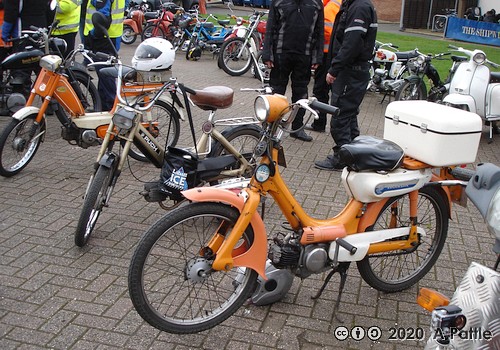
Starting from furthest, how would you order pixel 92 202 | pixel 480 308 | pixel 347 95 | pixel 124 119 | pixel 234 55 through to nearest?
pixel 234 55 → pixel 347 95 → pixel 124 119 → pixel 92 202 → pixel 480 308

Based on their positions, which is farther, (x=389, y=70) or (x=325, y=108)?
(x=389, y=70)

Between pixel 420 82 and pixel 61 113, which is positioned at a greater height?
pixel 61 113

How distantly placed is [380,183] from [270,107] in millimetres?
823

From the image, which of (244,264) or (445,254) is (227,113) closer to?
(445,254)

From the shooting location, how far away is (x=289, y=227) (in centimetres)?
353

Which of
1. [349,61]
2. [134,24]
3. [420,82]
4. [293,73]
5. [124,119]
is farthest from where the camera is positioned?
[134,24]

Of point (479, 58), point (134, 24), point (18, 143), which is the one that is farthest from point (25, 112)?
point (134, 24)

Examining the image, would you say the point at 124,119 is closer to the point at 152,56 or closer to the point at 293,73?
the point at 152,56

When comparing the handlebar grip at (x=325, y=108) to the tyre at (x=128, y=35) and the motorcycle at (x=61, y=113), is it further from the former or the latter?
the tyre at (x=128, y=35)

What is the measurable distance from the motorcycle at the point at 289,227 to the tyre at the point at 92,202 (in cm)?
77

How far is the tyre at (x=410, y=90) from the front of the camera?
8906 mm

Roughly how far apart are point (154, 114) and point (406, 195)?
3.18m

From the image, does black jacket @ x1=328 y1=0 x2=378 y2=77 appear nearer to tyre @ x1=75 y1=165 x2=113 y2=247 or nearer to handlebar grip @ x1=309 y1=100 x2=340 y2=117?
handlebar grip @ x1=309 y1=100 x2=340 y2=117

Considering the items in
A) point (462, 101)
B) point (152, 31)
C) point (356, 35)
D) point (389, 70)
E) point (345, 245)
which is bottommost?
point (152, 31)
